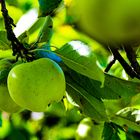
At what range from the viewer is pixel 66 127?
10.1ft

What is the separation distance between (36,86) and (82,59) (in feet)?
0.43

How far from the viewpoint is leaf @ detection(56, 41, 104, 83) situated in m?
1.05

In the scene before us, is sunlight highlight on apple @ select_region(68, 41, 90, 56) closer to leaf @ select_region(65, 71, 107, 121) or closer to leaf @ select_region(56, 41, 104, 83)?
leaf @ select_region(56, 41, 104, 83)

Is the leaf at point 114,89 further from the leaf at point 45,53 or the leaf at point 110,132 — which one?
the leaf at point 110,132

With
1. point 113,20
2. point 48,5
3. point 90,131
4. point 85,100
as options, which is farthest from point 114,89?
point 113,20

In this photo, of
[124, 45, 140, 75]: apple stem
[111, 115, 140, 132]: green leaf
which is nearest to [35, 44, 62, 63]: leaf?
[124, 45, 140, 75]: apple stem

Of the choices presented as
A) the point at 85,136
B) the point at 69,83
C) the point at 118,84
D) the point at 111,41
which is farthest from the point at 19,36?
the point at 111,41

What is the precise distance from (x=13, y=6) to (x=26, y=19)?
16.9 inches

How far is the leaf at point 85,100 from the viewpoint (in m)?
1.34

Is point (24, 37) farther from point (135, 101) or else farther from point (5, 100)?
point (135, 101)

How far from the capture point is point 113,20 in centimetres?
56

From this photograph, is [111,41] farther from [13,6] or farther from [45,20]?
[13,6]

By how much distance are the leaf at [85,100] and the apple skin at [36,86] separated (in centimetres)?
23

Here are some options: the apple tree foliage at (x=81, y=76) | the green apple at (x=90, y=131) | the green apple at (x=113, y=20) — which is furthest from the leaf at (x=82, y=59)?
the green apple at (x=90, y=131)
